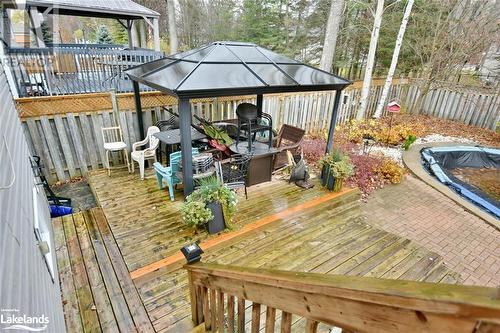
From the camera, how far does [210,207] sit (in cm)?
370

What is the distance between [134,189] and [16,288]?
378cm

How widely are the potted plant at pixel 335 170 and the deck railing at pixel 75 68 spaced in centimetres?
536

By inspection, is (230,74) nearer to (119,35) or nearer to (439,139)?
(439,139)

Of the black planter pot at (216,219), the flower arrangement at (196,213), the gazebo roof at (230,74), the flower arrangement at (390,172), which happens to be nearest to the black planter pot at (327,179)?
the gazebo roof at (230,74)

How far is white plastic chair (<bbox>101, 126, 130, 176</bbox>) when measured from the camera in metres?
5.23

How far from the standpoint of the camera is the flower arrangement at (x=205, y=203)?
11.8 ft

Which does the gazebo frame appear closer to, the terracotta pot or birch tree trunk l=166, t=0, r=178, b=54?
birch tree trunk l=166, t=0, r=178, b=54

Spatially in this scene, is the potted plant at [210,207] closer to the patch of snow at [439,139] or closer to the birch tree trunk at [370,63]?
the birch tree trunk at [370,63]

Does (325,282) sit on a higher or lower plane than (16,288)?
higher

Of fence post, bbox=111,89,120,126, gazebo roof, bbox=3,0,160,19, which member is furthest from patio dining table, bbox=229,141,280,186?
gazebo roof, bbox=3,0,160,19

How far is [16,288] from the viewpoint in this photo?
3.85 ft

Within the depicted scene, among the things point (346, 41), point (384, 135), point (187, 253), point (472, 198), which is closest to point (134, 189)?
point (187, 253)

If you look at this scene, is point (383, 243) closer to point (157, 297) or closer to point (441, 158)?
point (157, 297)

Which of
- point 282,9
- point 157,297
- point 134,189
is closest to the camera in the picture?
point 157,297
